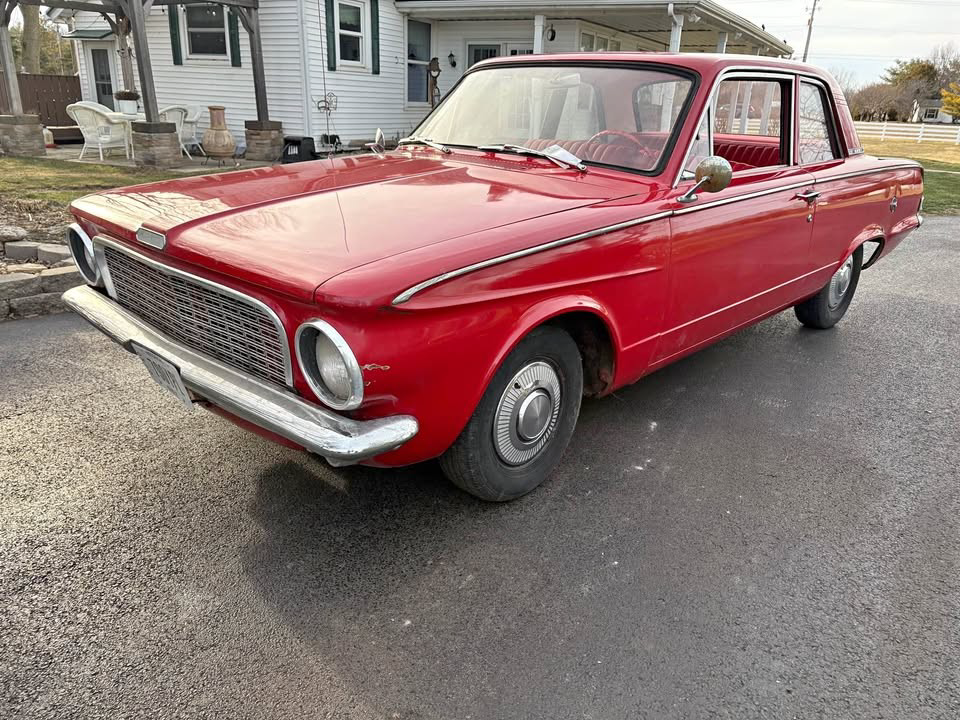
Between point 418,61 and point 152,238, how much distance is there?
14.1 m

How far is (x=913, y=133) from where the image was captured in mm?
30969

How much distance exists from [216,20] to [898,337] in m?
13.0

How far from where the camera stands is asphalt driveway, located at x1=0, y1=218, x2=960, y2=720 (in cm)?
201

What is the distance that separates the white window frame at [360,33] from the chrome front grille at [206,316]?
11.6 metres

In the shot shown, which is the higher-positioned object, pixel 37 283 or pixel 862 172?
pixel 862 172

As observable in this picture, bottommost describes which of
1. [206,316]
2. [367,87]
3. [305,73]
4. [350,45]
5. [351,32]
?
[206,316]

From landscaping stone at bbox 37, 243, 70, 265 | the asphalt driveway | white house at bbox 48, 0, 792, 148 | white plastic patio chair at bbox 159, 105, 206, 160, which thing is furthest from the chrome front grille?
white house at bbox 48, 0, 792, 148

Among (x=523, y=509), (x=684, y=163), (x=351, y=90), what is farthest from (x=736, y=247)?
(x=351, y=90)

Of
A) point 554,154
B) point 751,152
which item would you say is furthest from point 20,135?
point 751,152

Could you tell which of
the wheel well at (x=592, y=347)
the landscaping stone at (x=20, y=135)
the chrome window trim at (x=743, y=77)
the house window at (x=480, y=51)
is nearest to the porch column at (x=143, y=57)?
the landscaping stone at (x=20, y=135)

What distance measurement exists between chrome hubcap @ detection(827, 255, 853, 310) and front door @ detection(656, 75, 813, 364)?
3.29 feet

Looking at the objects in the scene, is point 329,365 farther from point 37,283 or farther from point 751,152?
point 37,283

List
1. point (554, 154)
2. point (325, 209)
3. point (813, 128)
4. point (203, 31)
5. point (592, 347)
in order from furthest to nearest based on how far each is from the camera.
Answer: point (203, 31) → point (813, 128) → point (554, 154) → point (592, 347) → point (325, 209)

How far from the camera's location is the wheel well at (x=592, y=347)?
291cm
